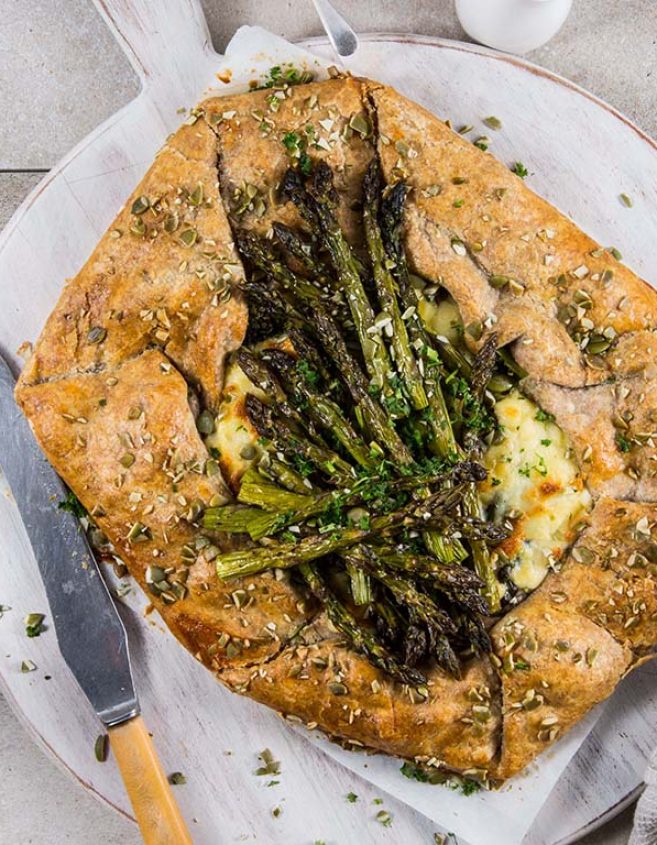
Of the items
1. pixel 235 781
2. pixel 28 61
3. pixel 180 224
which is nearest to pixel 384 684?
pixel 235 781

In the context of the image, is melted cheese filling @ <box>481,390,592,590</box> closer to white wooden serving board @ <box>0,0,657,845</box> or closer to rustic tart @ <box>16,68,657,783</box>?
rustic tart @ <box>16,68,657,783</box>

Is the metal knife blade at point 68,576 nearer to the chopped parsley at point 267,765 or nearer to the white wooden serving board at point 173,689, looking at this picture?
the white wooden serving board at point 173,689

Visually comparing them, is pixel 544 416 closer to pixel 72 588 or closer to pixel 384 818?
pixel 384 818

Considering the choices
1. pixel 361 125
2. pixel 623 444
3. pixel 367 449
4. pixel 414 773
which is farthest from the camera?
pixel 414 773

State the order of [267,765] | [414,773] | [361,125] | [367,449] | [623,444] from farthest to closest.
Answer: [267,765]
[414,773]
[361,125]
[623,444]
[367,449]

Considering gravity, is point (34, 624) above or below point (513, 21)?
below

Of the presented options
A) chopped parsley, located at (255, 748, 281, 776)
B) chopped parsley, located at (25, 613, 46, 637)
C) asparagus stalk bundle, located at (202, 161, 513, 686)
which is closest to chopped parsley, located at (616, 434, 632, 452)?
asparagus stalk bundle, located at (202, 161, 513, 686)

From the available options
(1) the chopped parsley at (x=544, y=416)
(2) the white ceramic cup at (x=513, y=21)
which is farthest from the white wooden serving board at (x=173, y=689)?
(1) the chopped parsley at (x=544, y=416)

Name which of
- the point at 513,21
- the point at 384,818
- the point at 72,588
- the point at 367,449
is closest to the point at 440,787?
the point at 384,818

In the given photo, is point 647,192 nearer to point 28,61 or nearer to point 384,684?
point 384,684
